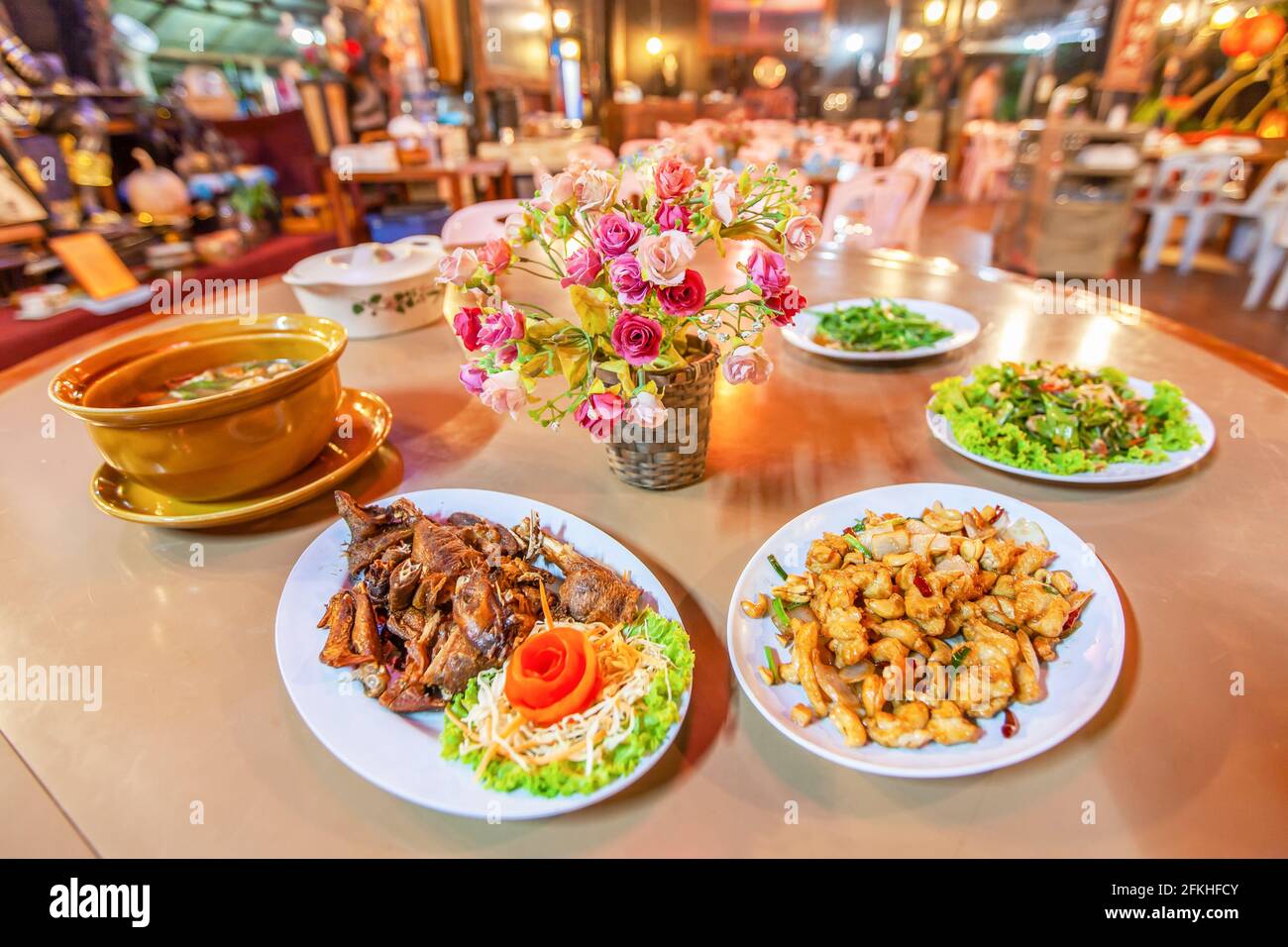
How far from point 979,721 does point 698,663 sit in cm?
31

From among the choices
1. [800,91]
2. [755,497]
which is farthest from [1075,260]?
[800,91]

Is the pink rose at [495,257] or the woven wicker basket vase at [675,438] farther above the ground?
the pink rose at [495,257]

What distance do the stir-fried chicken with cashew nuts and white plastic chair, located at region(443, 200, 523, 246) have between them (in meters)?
2.31

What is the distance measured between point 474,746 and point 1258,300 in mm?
7483

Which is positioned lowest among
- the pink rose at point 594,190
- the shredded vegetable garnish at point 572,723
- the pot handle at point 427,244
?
the shredded vegetable garnish at point 572,723

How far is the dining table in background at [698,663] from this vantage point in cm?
63

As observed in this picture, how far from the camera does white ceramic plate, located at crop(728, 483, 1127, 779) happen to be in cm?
65

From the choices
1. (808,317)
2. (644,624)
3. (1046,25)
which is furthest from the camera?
(1046,25)

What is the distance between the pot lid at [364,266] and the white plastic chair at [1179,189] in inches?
294

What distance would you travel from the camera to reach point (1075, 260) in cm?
570

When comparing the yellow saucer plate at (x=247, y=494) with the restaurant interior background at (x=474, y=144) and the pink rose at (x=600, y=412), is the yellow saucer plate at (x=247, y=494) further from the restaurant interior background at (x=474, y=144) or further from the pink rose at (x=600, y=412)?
the restaurant interior background at (x=474, y=144)

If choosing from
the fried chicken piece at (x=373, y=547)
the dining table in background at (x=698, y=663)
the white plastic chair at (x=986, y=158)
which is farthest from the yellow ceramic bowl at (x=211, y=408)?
the white plastic chair at (x=986, y=158)

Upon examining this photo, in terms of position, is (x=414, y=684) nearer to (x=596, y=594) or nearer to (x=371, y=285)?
(x=596, y=594)
